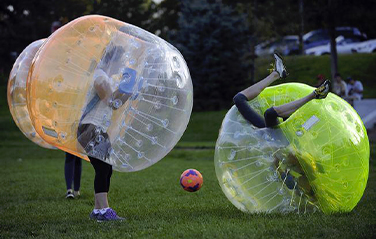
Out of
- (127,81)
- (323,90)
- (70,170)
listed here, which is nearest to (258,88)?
(323,90)

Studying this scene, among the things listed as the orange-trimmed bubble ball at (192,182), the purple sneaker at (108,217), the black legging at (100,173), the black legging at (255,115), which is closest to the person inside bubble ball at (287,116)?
the black legging at (255,115)

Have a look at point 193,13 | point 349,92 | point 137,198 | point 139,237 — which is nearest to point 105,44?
point 139,237

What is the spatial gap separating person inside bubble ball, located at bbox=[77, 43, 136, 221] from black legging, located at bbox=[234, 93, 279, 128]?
4.57ft

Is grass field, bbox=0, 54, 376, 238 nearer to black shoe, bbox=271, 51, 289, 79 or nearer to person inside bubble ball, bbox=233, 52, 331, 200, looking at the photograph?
person inside bubble ball, bbox=233, 52, 331, 200

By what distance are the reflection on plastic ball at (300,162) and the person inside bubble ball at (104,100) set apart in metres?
1.37

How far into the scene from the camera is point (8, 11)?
1148 inches

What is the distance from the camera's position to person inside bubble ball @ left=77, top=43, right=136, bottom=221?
5742mm

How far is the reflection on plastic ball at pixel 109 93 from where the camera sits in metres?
5.68

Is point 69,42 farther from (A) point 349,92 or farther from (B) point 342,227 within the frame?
(A) point 349,92

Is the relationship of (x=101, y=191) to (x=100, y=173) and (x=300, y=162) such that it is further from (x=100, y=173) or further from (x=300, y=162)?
(x=300, y=162)

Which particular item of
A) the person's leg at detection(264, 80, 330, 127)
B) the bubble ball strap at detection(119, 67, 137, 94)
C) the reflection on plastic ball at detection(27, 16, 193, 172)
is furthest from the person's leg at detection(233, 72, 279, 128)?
the bubble ball strap at detection(119, 67, 137, 94)

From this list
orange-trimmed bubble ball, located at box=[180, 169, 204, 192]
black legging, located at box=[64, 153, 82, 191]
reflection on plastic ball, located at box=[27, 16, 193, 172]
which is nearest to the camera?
reflection on plastic ball, located at box=[27, 16, 193, 172]

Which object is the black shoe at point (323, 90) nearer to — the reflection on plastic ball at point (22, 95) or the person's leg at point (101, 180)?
the person's leg at point (101, 180)

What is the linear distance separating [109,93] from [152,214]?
171cm
